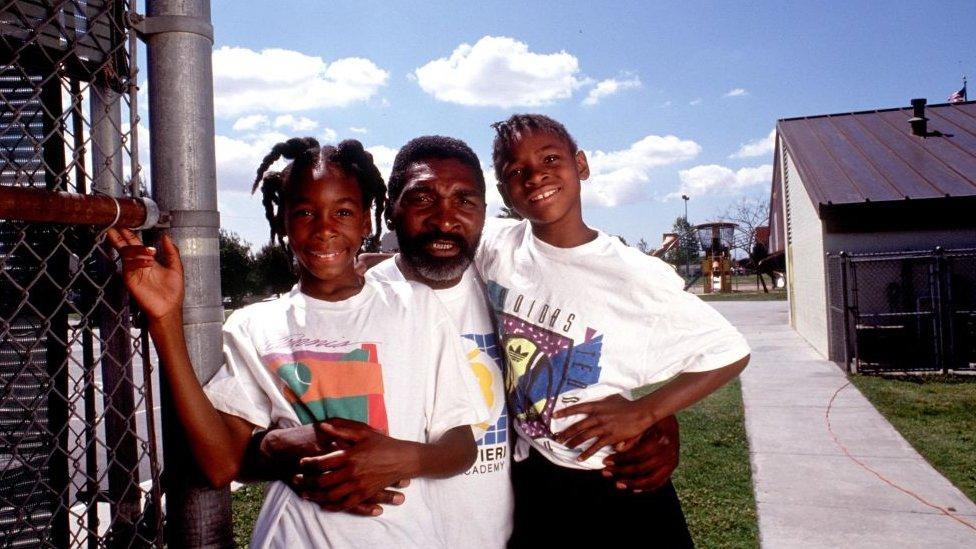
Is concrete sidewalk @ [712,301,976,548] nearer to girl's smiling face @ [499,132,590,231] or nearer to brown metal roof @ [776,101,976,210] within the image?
girl's smiling face @ [499,132,590,231]

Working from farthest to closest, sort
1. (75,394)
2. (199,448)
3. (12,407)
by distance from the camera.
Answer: (12,407), (75,394), (199,448)

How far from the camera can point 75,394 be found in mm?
2020

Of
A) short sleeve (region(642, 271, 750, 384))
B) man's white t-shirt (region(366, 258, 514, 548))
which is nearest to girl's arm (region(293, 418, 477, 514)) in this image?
man's white t-shirt (region(366, 258, 514, 548))

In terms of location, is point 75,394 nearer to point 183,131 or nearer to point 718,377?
point 183,131

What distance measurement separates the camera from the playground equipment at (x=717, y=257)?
35.2 m

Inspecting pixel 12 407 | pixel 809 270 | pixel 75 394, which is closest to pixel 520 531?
pixel 75 394

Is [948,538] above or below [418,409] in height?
below

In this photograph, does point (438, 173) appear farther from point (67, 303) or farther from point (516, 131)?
point (67, 303)

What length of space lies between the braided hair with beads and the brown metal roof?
33.9ft

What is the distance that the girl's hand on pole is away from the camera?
1.47 metres

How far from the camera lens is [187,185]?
1.62 metres

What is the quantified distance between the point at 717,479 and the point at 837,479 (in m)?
0.89

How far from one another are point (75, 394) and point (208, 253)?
77 cm

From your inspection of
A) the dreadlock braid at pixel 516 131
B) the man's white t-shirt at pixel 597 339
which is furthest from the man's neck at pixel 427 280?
the dreadlock braid at pixel 516 131
